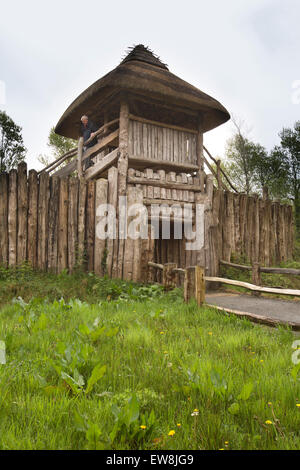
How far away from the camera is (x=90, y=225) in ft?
25.4

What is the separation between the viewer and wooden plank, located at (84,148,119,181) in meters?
8.64

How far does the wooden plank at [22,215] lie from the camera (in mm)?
7566

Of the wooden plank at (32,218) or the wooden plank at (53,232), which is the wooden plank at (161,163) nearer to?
the wooden plank at (53,232)

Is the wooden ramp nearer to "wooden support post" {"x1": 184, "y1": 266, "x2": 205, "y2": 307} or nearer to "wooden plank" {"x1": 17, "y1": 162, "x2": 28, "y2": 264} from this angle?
"wooden support post" {"x1": 184, "y1": 266, "x2": 205, "y2": 307}

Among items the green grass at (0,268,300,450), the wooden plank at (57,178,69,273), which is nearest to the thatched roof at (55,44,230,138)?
the wooden plank at (57,178,69,273)

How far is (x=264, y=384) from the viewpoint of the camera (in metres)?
2.36

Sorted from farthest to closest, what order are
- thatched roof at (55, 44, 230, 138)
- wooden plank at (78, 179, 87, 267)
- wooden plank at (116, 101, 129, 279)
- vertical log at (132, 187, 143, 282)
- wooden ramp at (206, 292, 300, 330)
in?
1. thatched roof at (55, 44, 230, 138)
2. wooden plank at (78, 179, 87, 267)
3. wooden plank at (116, 101, 129, 279)
4. vertical log at (132, 187, 143, 282)
5. wooden ramp at (206, 292, 300, 330)

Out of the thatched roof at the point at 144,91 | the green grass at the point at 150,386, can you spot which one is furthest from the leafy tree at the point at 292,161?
the green grass at the point at 150,386

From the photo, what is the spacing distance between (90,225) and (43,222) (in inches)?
43.4

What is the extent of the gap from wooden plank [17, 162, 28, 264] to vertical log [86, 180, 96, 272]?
1429 millimetres

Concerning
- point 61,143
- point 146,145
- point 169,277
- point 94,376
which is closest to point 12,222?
point 169,277

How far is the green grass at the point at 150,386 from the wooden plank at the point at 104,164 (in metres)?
5.24

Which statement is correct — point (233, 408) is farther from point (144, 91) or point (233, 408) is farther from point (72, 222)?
point (144, 91)

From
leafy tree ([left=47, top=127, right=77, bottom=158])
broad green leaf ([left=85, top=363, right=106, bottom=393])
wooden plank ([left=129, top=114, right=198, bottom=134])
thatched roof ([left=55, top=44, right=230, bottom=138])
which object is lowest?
broad green leaf ([left=85, top=363, right=106, bottom=393])
